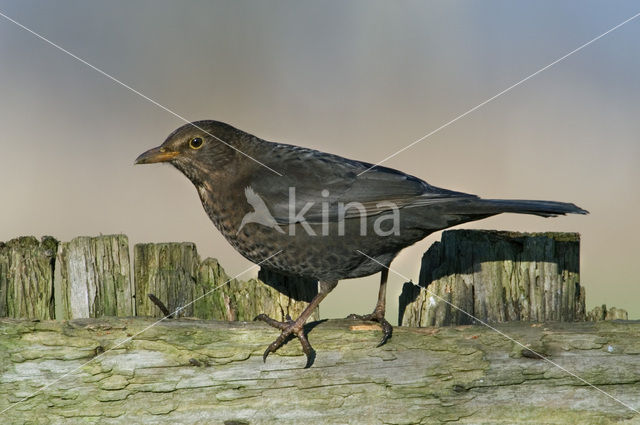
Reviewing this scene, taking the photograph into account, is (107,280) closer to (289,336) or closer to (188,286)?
(188,286)

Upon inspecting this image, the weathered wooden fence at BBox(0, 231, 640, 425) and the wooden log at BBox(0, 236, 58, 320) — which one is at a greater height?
the wooden log at BBox(0, 236, 58, 320)

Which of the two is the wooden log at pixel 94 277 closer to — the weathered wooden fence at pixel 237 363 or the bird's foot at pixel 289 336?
the weathered wooden fence at pixel 237 363

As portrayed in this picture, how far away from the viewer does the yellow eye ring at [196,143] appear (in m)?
5.20

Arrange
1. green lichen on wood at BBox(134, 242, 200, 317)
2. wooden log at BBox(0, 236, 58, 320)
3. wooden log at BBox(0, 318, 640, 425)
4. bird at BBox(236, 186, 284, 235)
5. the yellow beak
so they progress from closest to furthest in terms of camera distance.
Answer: wooden log at BBox(0, 318, 640, 425), wooden log at BBox(0, 236, 58, 320), green lichen on wood at BBox(134, 242, 200, 317), bird at BBox(236, 186, 284, 235), the yellow beak

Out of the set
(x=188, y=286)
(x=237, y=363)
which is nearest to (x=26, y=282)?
(x=188, y=286)

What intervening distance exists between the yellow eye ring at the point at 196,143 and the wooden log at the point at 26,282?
1.57m

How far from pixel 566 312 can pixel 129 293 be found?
2.57 m

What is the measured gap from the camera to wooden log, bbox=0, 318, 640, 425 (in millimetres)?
3617

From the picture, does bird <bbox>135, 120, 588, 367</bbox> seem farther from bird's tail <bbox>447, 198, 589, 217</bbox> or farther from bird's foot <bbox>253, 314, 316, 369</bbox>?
bird's foot <bbox>253, 314, 316, 369</bbox>

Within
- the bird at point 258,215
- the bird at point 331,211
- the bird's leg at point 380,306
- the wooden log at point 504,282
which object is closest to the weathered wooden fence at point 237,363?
the wooden log at point 504,282

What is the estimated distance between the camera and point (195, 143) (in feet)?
17.1

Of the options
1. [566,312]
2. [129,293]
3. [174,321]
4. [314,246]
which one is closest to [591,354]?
[566,312]

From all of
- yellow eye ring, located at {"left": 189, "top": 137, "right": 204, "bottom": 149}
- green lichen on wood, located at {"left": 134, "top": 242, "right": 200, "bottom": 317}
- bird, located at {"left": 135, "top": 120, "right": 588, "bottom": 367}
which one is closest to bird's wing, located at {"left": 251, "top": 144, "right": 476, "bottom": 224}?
bird, located at {"left": 135, "top": 120, "right": 588, "bottom": 367}

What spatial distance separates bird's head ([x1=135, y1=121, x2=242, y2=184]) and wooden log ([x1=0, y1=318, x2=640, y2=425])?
1.68 meters
